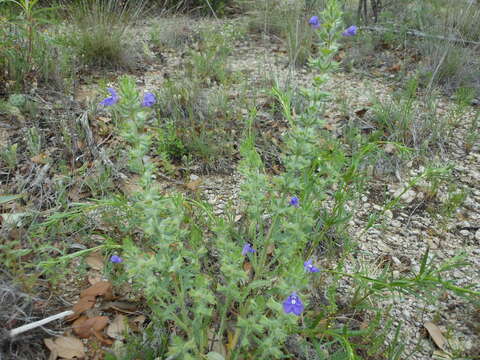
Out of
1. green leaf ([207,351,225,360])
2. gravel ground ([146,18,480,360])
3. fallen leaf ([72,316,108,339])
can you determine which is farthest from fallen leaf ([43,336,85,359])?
gravel ground ([146,18,480,360])

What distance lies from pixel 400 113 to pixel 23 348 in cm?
312

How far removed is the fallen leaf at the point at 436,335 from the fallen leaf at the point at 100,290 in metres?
1.67

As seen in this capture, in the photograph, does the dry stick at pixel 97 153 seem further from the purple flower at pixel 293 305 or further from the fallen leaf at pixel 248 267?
the purple flower at pixel 293 305

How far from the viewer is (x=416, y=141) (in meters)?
3.18

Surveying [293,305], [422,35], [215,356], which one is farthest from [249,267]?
[422,35]

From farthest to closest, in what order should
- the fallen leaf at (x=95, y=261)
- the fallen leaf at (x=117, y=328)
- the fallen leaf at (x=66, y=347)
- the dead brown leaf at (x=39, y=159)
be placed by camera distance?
the dead brown leaf at (x=39, y=159) → the fallen leaf at (x=95, y=261) → the fallen leaf at (x=117, y=328) → the fallen leaf at (x=66, y=347)

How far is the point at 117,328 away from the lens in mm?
1819

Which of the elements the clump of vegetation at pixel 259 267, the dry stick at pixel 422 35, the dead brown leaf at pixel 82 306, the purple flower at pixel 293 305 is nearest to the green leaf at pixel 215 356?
the clump of vegetation at pixel 259 267

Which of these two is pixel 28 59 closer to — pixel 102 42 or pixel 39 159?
pixel 102 42

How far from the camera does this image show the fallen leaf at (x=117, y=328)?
1.79 meters

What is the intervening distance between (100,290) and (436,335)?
5.73 feet

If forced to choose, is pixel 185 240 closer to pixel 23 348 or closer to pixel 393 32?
pixel 23 348

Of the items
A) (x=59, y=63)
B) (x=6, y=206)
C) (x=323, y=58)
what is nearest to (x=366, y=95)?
(x=323, y=58)

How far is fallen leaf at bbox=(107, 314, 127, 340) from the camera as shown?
1789 millimetres
